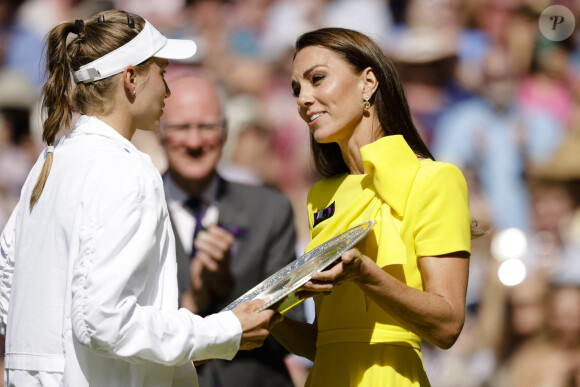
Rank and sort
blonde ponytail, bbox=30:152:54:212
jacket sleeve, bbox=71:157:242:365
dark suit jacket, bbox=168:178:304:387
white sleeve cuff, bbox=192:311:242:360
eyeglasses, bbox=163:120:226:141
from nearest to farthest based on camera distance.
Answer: jacket sleeve, bbox=71:157:242:365 < white sleeve cuff, bbox=192:311:242:360 < blonde ponytail, bbox=30:152:54:212 < dark suit jacket, bbox=168:178:304:387 < eyeglasses, bbox=163:120:226:141

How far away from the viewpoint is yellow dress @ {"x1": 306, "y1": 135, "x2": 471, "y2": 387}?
2672 millimetres

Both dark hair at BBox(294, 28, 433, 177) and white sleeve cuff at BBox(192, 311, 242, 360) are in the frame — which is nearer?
white sleeve cuff at BBox(192, 311, 242, 360)

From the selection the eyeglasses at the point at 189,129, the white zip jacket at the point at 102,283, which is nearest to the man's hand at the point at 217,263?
the eyeglasses at the point at 189,129

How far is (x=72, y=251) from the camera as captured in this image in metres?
2.30

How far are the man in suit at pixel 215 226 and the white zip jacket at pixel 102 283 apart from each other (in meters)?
1.64

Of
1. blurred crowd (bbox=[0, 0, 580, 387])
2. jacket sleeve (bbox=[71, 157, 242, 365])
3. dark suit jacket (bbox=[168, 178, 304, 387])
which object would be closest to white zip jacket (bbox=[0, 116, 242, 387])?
jacket sleeve (bbox=[71, 157, 242, 365])

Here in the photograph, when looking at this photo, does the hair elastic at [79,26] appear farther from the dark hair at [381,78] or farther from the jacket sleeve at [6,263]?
the dark hair at [381,78]

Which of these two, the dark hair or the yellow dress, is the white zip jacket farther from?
the dark hair

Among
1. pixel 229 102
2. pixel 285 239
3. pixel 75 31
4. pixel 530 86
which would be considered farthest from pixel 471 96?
pixel 75 31

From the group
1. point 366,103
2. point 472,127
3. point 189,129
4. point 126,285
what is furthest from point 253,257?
point 472,127

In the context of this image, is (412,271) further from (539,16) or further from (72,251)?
(539,16)

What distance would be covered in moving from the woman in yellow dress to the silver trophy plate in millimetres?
33

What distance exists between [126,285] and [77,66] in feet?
2.33

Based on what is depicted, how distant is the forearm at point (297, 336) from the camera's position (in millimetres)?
2967
